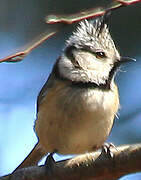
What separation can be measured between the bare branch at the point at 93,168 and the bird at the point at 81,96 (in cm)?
40

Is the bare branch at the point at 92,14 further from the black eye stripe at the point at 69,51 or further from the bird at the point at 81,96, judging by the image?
the black eye stripe at the point at 69,51

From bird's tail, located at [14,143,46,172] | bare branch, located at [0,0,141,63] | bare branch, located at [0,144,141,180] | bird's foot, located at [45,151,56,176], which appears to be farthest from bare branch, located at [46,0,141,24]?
bird's tail, located at [14,143,46,172]

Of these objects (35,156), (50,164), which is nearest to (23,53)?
(50,164)

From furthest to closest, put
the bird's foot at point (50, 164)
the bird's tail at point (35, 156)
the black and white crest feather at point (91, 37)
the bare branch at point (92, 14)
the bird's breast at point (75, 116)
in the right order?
the bird's tail at point (35, 156), the black and white crest feather at point (91, 37), the bird's breast at point (75, 116), the bird's foot at point (50, 164), the bare branch at point (92, 14)

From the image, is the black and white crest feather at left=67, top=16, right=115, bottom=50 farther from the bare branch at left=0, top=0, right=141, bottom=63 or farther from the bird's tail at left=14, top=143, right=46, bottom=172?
the bare branch at left=0, top=0, right=141, bottom=63

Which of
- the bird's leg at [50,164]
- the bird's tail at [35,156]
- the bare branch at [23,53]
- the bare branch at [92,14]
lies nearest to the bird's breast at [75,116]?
the bird's leg at [50,164]

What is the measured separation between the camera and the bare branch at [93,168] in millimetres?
2795

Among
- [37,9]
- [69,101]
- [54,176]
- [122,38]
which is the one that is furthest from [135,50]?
[54,176]

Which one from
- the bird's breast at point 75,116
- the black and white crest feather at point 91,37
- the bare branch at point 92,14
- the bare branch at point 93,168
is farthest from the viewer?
the black and white crest feather at point 91,37

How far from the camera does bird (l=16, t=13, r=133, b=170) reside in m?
3.45

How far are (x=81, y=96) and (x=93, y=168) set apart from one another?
69 centimetres

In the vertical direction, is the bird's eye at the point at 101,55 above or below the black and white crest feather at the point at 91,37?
below

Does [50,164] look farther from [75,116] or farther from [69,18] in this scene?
[69,18]

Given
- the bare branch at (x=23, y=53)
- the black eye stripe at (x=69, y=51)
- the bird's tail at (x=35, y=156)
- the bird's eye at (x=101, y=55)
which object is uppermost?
the bare branch at (x=23, y=53)
